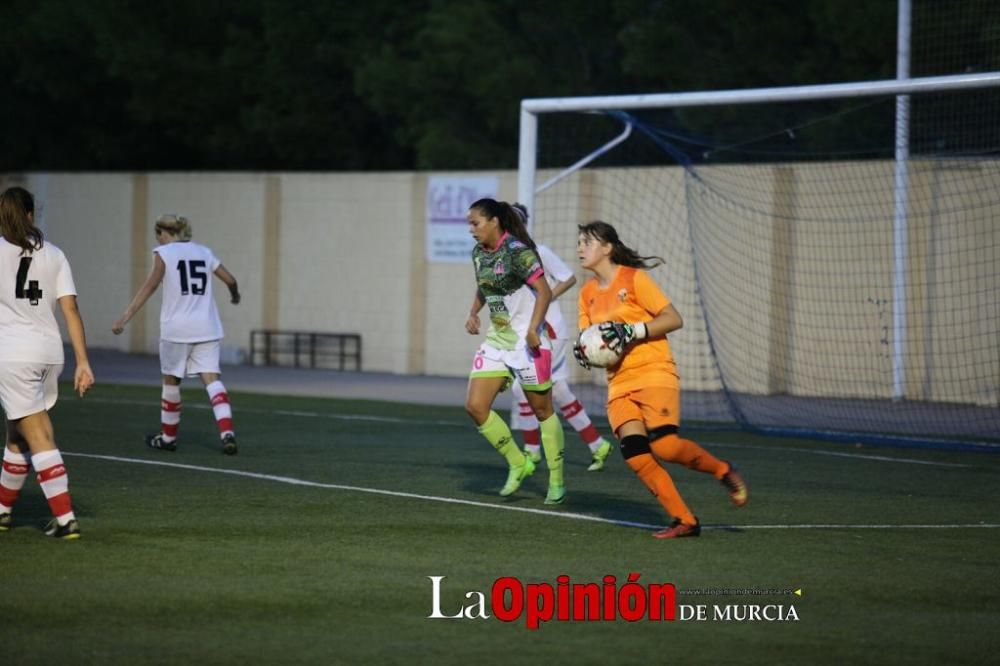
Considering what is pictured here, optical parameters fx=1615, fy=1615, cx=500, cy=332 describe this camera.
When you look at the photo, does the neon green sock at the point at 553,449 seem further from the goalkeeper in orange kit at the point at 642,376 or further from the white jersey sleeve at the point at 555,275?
the white jersey sleeve at the point at 555,275

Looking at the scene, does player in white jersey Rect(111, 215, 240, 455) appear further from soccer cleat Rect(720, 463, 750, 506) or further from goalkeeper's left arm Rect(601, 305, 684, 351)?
soccer cleat Rect(720, 463, 750, 506)

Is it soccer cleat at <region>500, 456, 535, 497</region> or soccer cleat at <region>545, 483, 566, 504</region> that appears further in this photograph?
soccer cleat at <region>500, 456, 535, 497</region>

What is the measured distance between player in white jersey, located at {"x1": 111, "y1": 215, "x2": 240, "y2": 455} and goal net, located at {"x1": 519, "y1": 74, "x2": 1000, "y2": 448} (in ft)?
21.0

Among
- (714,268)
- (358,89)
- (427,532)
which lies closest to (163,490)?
(427,532)

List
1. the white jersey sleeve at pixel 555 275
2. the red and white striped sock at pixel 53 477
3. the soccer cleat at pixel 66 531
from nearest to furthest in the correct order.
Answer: the red and white striped sock at pixel 53 477, the soccer cleat at pixel 66 531, the white jersey sleeve at pixel 555 275

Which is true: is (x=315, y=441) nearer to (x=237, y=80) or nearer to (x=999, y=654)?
(x=999, y=654)

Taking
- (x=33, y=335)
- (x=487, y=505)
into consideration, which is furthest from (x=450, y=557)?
(x=33, y=335)

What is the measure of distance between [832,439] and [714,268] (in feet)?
23.3

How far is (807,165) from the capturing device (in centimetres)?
2306

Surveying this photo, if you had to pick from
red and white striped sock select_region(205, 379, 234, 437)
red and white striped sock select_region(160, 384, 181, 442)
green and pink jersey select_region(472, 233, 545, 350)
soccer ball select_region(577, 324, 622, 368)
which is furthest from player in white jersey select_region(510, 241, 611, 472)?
soccer ball select_region(577, 324, 622, 368)

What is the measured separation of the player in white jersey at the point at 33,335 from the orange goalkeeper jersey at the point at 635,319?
3101mm

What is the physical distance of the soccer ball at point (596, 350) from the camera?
9492mm

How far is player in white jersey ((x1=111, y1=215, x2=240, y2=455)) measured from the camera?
14281 mm

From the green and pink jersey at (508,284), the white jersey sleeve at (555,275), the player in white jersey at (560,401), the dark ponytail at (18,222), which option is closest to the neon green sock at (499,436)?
the green and pink jersey at (508,284)
